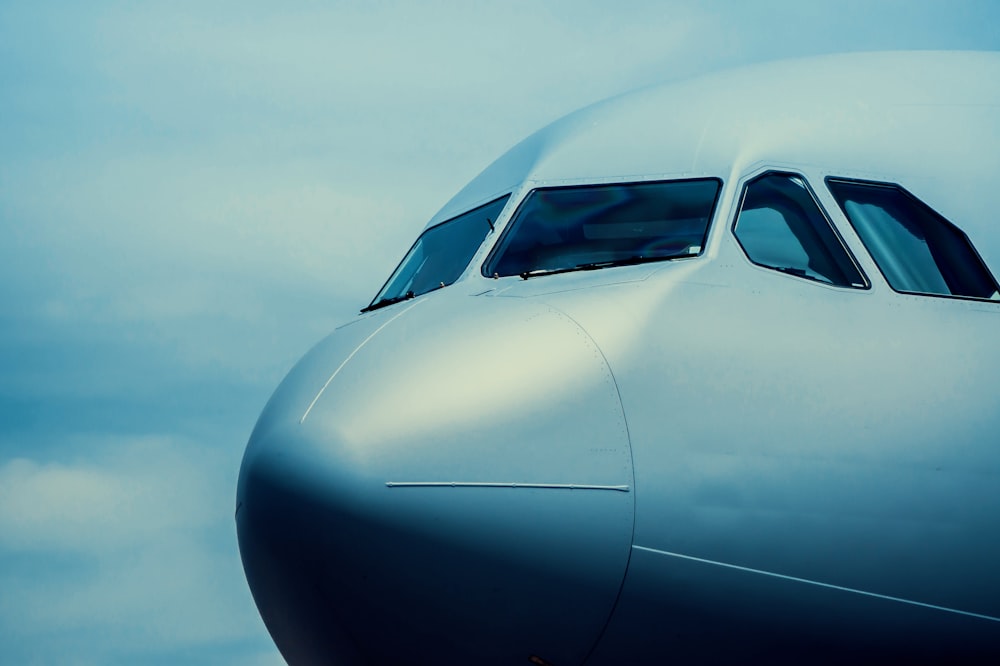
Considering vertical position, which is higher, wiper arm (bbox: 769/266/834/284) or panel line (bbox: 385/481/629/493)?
wiper arm (bbox: 769/266/834/284)

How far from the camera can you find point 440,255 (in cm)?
1126

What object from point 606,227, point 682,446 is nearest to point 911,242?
point 606,227

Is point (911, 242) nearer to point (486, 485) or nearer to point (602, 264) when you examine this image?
point (602, 264)

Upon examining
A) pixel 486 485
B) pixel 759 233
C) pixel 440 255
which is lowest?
pixel 486 485

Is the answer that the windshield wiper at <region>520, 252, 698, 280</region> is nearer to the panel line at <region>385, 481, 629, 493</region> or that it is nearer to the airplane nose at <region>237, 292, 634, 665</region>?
the airplane nose at <region>237, 292, 634, 665</region>

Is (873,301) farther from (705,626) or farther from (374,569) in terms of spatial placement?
(374,569)

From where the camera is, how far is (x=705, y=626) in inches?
317

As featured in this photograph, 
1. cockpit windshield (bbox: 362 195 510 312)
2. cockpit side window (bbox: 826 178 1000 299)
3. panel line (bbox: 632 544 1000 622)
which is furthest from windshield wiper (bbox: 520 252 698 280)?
panel line (bbox: 632 544 1000 622)

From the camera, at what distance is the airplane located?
7.79 m

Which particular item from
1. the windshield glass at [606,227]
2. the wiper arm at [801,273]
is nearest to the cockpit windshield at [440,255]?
the windshield glass at [606,227]

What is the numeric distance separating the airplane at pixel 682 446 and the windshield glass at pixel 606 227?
0.10ft

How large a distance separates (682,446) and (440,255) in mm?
3775

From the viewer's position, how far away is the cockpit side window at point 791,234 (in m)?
9.02

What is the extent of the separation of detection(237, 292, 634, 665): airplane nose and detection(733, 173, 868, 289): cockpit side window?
5.33 ft
